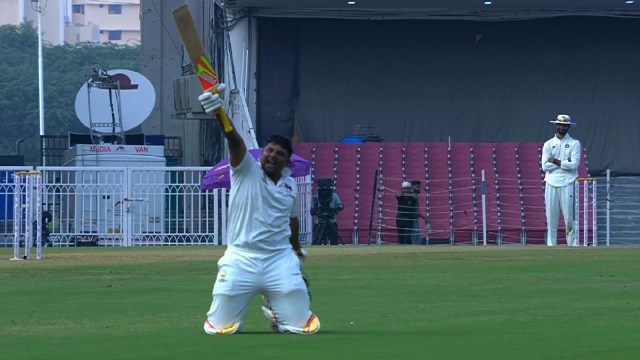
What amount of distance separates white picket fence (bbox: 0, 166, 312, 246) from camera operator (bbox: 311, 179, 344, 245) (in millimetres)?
2396

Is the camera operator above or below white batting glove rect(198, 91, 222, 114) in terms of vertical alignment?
below

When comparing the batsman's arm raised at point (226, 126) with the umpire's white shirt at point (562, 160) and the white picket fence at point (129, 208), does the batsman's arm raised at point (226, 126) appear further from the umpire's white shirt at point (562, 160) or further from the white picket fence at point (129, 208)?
the white picket fence at point (129, 208)

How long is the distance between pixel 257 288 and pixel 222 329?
0.47 m

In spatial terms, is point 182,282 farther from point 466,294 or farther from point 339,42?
point 339,42

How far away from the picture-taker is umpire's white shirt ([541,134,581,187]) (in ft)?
92.5

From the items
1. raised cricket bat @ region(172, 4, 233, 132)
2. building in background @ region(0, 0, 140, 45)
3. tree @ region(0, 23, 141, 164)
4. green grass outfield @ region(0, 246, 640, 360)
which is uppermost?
building in background @ region(0, 0, 140, 45)

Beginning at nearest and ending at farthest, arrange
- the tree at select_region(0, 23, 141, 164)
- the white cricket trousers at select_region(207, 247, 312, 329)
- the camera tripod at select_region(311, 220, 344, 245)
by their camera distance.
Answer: the white cricket trousers at select_region(207, 247, 312, 329) < the camera tripod at select_region(311, 220, 344, 245) < the tree at select_region(0, 23, 141, 164)

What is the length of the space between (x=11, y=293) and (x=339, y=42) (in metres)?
25.8

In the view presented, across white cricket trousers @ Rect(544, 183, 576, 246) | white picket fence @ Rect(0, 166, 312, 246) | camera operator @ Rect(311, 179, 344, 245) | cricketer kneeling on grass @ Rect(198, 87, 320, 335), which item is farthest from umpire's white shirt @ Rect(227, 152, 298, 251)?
camera operator @ Rect(311, 179, 344, 245)

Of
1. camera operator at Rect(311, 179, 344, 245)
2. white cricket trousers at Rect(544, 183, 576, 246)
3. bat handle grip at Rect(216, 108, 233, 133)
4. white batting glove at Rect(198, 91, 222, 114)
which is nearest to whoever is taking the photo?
white batting glove at Rect(198, 91, 222, 114)

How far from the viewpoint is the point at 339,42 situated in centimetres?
4172

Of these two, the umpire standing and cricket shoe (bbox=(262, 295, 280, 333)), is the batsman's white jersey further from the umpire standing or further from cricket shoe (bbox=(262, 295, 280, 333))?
the umpire standing

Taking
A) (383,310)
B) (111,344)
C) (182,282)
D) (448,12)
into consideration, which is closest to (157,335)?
(111,344)

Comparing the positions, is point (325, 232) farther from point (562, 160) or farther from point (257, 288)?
point (257, 288)
